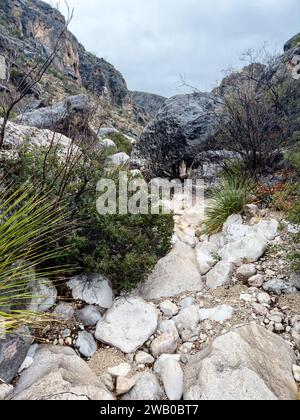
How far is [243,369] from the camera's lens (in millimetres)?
2146

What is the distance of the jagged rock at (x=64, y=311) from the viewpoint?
286 centimetres

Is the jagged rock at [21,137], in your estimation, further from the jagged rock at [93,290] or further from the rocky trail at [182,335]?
the rocky trail at [182,335]

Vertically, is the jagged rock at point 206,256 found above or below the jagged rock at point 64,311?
above

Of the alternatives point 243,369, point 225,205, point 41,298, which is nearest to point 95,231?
point 41,298

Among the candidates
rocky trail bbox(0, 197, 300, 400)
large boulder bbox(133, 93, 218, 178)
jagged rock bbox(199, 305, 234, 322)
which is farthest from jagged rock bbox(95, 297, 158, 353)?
large boulder bbox(133, 93, 218, 178)

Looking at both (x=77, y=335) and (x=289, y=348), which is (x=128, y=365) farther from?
(x=289, y=348)

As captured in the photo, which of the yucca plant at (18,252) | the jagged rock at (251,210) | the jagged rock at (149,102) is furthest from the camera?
the jagged rock at (149,102)

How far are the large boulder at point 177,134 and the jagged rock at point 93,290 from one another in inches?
190

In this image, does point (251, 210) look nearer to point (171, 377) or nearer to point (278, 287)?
point (278, 287)

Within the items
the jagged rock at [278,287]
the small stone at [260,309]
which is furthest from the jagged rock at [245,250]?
the small stone at [260,309]

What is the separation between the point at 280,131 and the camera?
6332 millimetres

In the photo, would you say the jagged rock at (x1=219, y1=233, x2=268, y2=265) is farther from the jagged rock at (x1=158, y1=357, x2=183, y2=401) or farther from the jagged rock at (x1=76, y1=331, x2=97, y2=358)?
the jagged rock at (x1=76, y1=331, x2=97, y2=358)

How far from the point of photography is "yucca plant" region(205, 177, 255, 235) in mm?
4703
